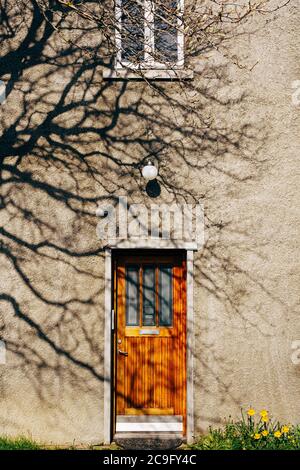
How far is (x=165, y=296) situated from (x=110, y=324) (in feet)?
2.60

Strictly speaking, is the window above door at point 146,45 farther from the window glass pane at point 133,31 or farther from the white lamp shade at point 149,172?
the white lamp shade at point 149,172

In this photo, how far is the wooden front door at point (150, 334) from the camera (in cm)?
572

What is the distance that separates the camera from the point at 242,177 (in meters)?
5.70

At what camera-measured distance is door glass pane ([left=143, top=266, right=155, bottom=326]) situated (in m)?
5.80

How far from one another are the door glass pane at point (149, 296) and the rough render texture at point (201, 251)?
572mm

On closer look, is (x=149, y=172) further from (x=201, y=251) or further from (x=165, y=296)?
(x=165, y=296)

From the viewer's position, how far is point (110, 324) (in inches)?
219

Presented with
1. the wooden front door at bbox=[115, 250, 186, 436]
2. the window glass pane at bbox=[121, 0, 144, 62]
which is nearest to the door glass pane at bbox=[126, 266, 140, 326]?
the wooden front door at bbox=[115, 250, 186, 436]

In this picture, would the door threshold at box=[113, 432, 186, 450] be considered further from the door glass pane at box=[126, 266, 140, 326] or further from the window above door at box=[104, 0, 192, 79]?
the window above door at box=[104, 0, 192, 79]

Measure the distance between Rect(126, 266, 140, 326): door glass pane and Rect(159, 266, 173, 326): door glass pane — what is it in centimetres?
30

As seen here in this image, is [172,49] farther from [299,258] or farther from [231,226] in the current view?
[299,258]

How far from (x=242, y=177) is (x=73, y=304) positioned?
8.56 feet

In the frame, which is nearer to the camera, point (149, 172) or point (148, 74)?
point (149, 172)

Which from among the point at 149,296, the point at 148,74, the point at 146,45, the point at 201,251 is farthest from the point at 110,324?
the point at 146,45
